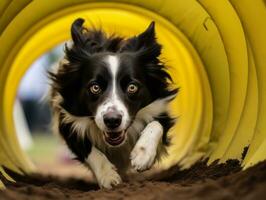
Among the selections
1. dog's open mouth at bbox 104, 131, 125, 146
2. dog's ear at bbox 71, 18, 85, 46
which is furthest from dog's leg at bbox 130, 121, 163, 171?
dog's ear at bbox 71, 18, 85, 46

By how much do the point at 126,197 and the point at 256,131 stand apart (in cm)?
108

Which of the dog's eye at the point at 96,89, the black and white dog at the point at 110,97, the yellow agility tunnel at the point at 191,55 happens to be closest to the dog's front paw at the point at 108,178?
the black and white dog at the point at 110,97

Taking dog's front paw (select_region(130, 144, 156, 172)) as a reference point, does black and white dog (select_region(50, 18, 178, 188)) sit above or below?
above

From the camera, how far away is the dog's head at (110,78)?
4469 millimetres

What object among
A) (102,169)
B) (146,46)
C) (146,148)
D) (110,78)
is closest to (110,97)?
(110,78)

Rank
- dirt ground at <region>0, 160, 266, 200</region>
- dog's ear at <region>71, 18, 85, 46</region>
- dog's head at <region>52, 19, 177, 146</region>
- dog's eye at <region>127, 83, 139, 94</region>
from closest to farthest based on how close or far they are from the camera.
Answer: dirt ground at <region>0, 160, 266, 200</region>
dog's head at <region>52, 19, 177, 146</region>
dog's eye at <region>127, 83, 139, 94</region>
dog's ear at <region>71, 18, 85, 46</region>

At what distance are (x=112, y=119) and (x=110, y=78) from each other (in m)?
0.41

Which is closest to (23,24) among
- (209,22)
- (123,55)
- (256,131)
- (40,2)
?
(40,2)

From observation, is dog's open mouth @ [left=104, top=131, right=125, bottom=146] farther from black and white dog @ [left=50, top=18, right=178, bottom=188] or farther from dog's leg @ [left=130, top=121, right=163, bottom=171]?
dog's leg @ [left=130, top=121, right=163, bottom=171]

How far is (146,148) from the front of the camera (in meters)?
4.52

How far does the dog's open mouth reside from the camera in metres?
4.54

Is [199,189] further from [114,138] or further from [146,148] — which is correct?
[114,138]

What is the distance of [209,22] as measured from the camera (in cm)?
583

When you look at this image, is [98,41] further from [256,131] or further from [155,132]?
[256,131]
